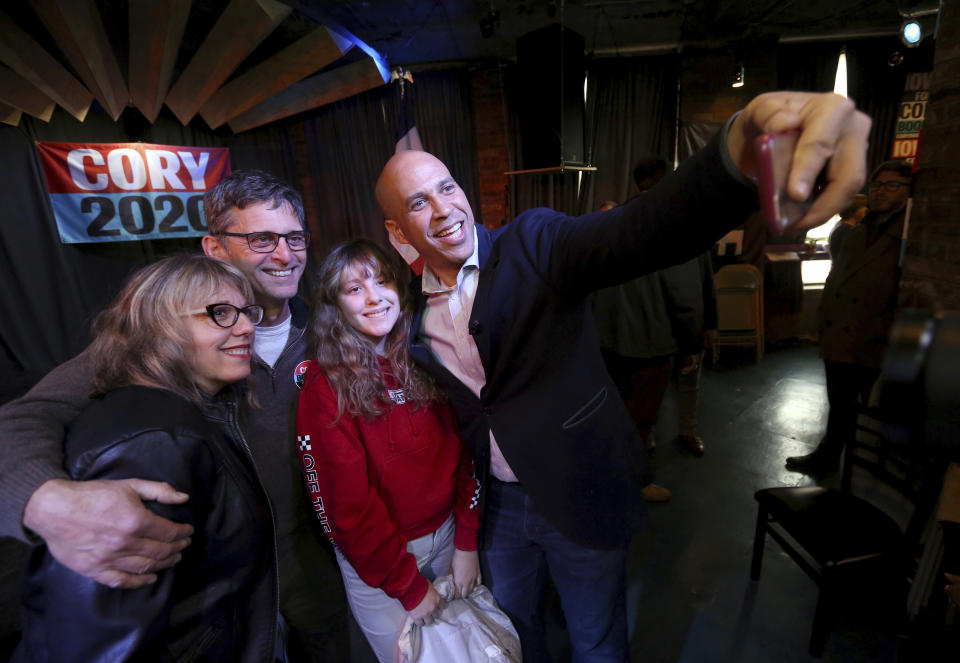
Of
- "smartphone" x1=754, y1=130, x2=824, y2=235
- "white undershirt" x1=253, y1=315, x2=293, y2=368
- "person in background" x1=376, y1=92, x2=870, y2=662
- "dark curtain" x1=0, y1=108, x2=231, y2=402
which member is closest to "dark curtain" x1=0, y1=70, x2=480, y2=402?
"dark curtain" x1=0, y1=108, x2=231, y2=402

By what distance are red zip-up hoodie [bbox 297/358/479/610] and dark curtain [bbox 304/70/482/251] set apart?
13.7 ft

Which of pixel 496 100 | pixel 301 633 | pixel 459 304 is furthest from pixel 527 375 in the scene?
pixel 496 100

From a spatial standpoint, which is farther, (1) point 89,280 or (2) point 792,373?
(1) point 89,280

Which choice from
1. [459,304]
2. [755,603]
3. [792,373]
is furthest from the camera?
[792,373]

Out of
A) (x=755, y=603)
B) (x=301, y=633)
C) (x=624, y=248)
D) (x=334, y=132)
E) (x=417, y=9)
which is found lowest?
(x=755, y=603)

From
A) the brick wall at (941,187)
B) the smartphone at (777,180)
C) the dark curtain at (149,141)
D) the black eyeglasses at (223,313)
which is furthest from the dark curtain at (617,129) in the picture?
the smartphone at (777,180)

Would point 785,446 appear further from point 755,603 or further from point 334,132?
point 334,132

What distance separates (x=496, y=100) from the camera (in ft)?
16.4

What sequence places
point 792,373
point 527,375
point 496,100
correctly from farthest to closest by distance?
point 496,100, point 792,373, point 527,375

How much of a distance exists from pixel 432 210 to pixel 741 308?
14.8ft

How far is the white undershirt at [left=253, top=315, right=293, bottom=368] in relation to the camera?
1236 mm

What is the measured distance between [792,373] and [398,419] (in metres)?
4.45

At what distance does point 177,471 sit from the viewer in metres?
0.70

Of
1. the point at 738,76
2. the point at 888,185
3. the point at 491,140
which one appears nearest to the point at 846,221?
the point at 738,76
